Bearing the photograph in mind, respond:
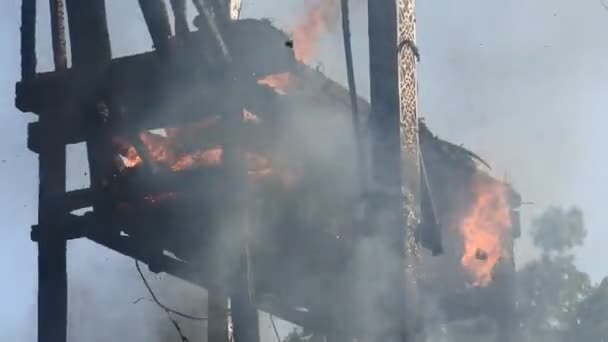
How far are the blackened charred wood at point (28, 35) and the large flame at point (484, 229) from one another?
275 inches

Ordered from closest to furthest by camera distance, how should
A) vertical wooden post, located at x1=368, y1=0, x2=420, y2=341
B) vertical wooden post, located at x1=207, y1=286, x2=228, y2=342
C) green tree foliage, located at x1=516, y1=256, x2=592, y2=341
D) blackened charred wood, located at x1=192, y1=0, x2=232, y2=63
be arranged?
blackened charred wood, located at x1=192, y1=0, x2=232, y2=63 < vertical wooden post, located at x1=368, y1=0, x2=420, y2=341 < vertical wooden post, located at x1=207, y1=286, x2=228, y2=342 < green tree foliage, located at x1=516, y1=256, x2=592, y2=341

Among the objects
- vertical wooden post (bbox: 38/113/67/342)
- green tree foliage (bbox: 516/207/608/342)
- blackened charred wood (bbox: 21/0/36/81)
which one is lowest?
green tree foliage (bbox: 516/207/608/342)

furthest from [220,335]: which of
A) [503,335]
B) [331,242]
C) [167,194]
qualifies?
[503,335]

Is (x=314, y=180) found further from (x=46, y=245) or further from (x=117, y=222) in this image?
(x=46, y=245)

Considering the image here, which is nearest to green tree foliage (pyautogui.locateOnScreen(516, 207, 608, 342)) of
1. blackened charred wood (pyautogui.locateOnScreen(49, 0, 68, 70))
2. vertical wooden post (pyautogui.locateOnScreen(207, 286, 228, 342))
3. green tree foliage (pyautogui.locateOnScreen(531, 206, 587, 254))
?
green tree foliage (pyautogui.locateOnScreen(531, 206, 587, 254))

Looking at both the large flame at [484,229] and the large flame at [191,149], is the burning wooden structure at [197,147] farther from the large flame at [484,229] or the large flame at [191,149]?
the large flame at [484,229]

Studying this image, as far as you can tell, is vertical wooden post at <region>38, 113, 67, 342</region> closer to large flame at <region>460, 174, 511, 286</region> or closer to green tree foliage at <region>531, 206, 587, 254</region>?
large flame at <region>460, 174, 511, 286</region>

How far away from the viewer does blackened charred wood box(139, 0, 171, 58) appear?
7.91 m

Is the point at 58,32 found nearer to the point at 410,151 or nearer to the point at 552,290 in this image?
the point at 410,151

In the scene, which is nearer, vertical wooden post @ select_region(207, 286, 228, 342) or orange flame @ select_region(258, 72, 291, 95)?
orange flame @ select_region(258, 72, 291, 95)

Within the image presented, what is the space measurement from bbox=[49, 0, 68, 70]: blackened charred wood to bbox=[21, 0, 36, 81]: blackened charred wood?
0.21 meters

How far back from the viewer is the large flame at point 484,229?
13883 millimetres

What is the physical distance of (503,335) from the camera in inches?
564

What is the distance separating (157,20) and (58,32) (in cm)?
123
